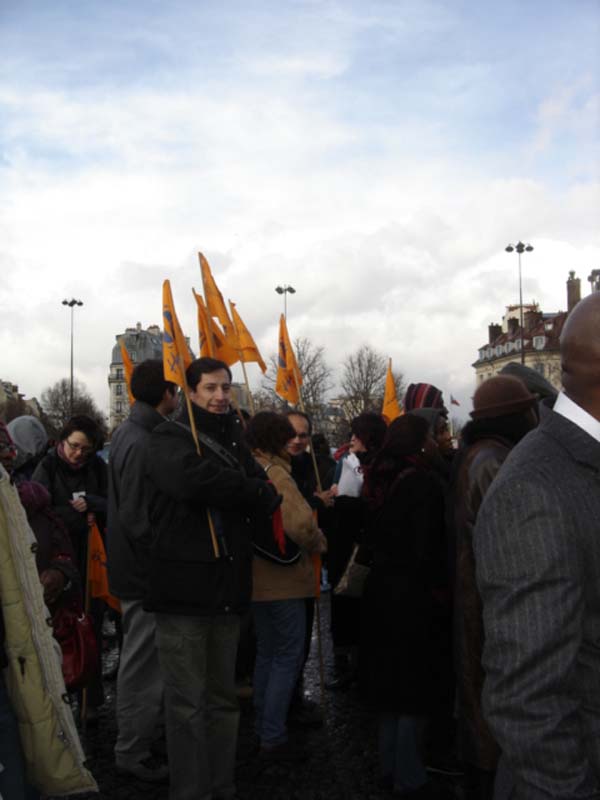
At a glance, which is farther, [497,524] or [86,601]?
[86,601]

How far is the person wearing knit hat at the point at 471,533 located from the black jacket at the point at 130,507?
192cm

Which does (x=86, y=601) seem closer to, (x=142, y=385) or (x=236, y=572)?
(x=142, y=385)

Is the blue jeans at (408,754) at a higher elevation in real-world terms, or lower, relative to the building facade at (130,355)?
lower

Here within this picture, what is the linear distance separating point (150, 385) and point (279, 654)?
6.17 ft

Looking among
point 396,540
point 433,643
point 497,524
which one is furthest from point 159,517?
point 497,524

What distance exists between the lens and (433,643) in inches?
160

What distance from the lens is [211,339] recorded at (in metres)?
5.93

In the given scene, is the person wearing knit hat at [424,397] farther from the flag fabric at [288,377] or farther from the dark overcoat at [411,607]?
the dark overcoat at [411,607]


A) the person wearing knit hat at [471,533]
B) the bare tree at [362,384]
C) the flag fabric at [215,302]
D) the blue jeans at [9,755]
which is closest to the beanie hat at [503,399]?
the person wearing knit hat at [471,533]

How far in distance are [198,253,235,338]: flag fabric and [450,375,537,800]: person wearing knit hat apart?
8.90 feet

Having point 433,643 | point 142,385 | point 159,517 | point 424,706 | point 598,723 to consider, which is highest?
point 142,385

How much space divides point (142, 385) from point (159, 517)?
1337 millimetres

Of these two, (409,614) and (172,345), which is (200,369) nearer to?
(172,345)

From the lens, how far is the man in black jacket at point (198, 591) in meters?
3.79
